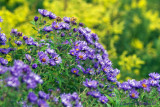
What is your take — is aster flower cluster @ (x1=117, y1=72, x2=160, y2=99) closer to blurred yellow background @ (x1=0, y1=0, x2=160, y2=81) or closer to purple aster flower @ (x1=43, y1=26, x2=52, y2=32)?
purple aster flower @ (x1=43, y1=26, x2=52, y2=32)

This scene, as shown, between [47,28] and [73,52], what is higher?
[47,28]

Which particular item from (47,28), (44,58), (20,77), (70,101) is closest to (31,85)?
(20,77)

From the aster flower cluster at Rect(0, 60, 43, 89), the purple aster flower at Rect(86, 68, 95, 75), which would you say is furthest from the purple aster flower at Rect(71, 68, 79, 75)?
the aster flower cluster at Rect(0, 60, 43, 89)

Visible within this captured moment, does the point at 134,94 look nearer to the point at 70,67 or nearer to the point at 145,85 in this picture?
the point at 145,85

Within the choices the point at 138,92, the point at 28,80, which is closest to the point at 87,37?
the point at 138,92

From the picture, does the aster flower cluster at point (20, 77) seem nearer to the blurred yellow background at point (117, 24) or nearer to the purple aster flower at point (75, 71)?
the purple aster flower at point (75, 71)

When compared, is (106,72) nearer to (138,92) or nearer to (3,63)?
(138,92)

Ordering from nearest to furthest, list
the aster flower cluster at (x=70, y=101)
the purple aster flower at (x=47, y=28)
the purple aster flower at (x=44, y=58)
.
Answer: the aster flower cluster at (x=70, y=101)
the purple aster flower at (x=44, y=58)
the purple aster flower at (x=47, y=28)

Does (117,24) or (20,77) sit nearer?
(20,77)

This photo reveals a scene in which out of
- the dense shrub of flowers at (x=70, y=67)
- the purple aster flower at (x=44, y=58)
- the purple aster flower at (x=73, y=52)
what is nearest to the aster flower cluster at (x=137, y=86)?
the dense shrub of flowers at (x=70, y=67)

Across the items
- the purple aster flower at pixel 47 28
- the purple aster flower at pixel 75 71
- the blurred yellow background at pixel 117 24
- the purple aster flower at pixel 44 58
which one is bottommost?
the purple aster flower at pixel 44 58

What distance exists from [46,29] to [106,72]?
0.65 m

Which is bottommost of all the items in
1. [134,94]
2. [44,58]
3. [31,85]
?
[31,85]

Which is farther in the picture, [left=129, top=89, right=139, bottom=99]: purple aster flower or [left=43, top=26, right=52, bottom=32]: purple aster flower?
[left=43, top=26, right=52, bottom=32]: purple aster flower
